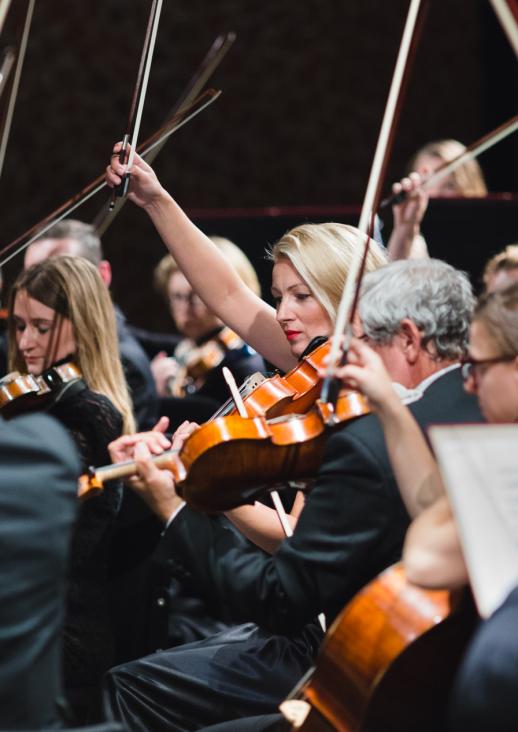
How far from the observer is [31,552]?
1.34m

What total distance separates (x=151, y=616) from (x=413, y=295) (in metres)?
1.18

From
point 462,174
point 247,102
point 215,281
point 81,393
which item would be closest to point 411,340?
point 215,281

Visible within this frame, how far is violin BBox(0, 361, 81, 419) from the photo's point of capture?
253 cm

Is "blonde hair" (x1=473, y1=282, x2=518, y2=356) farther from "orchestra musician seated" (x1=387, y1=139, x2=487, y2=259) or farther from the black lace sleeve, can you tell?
"orchestra musician seated" (x1=387, y1=139, x2=487, y2=259)

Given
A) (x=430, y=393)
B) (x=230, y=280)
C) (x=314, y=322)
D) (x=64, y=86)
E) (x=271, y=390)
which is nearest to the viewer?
(x=430, y=393)

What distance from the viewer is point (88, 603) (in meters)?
2.51

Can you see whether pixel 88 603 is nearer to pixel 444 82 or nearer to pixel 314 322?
pixel 314 322

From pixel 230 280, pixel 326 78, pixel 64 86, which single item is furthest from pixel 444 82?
pixel 230 280

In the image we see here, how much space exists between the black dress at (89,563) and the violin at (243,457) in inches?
23.7

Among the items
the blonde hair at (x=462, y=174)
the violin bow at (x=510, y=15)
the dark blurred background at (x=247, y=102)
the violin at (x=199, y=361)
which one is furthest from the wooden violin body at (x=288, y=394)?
the dark blurred background at (x=247, y=102)

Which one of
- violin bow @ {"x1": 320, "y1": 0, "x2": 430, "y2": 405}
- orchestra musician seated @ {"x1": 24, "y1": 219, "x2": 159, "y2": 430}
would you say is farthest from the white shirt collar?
orchestra musician seated @ {"x1": 24, "y1": 219, "x2": 159, "y2": 430}

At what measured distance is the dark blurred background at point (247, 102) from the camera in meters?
5.53

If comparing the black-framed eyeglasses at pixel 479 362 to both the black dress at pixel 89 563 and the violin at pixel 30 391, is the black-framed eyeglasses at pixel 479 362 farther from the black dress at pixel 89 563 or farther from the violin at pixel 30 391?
the violin at pixel 30 391

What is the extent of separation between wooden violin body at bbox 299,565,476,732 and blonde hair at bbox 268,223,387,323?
97 cm
